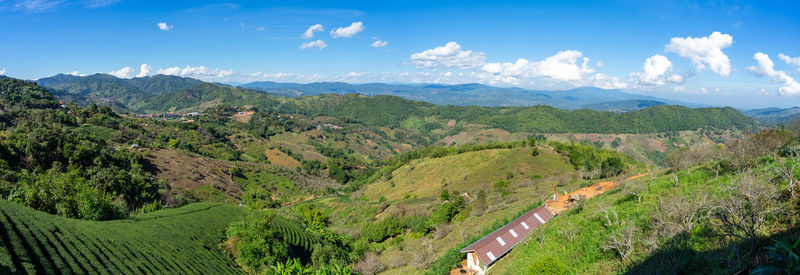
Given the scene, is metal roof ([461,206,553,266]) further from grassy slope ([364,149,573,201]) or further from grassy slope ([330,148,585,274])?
grassy slope ([364,149,573,201])

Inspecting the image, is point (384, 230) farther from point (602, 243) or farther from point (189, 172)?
point (189, 172)

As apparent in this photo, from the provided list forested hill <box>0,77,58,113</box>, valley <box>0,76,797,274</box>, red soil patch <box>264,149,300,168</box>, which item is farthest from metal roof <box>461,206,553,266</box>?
forested hill <box>0,77,58,113</box>

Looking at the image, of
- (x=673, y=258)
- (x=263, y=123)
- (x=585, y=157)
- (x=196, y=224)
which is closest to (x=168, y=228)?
(x=196, y=224)

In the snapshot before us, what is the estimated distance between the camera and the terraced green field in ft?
41.7

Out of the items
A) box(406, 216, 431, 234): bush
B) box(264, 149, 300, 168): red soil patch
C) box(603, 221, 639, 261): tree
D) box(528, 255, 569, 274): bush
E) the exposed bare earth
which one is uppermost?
box(603, 221, 639, 261): tree

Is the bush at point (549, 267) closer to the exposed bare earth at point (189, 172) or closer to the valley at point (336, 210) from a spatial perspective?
the valley at point (336, 210)

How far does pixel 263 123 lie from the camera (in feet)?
653

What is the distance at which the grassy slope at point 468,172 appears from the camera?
6712 centimetres

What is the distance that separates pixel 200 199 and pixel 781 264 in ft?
258

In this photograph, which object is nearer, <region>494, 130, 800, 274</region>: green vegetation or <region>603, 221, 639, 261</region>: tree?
<region>494, 130, 800, 274</region>: green vegetation

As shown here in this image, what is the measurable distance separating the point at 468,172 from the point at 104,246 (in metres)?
65.3

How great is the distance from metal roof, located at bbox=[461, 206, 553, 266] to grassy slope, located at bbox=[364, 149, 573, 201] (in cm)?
3422

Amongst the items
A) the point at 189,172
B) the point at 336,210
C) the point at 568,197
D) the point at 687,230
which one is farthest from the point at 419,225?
the point at 189,172

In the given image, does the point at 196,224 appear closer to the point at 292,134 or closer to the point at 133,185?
the point at 133,185
